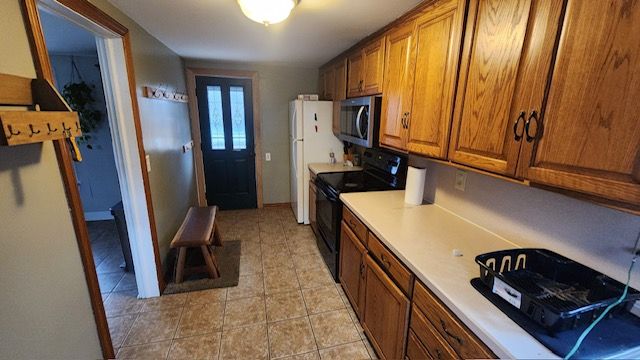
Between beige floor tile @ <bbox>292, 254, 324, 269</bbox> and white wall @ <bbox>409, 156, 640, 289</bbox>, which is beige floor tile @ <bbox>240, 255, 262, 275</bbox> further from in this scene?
white wall @ <bbox>409, 156, 640, 289</bbox>

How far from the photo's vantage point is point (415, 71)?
1638 mm

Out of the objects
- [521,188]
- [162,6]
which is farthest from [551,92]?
[162,6]

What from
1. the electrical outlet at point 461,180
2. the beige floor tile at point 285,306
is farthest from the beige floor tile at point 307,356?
the electrical outlet at point 461,180

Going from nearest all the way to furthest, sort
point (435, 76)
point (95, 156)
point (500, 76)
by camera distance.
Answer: point (500, 76) → point (435, 76) → point (95, 156)

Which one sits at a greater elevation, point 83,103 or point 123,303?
point 83,103

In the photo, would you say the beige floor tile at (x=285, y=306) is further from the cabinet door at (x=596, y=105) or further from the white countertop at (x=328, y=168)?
the cabinet door at (x=596, y=105)

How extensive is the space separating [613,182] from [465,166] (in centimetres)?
57

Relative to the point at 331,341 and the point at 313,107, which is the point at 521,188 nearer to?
the point at 331,341

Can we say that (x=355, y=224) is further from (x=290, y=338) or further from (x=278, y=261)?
(x=278, y=261)

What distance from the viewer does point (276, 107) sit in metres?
4.00

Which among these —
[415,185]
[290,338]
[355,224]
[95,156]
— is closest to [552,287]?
[415,185]

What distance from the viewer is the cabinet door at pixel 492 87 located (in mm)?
1012

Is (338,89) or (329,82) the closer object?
(338,89)

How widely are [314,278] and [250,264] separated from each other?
2.37 feet
